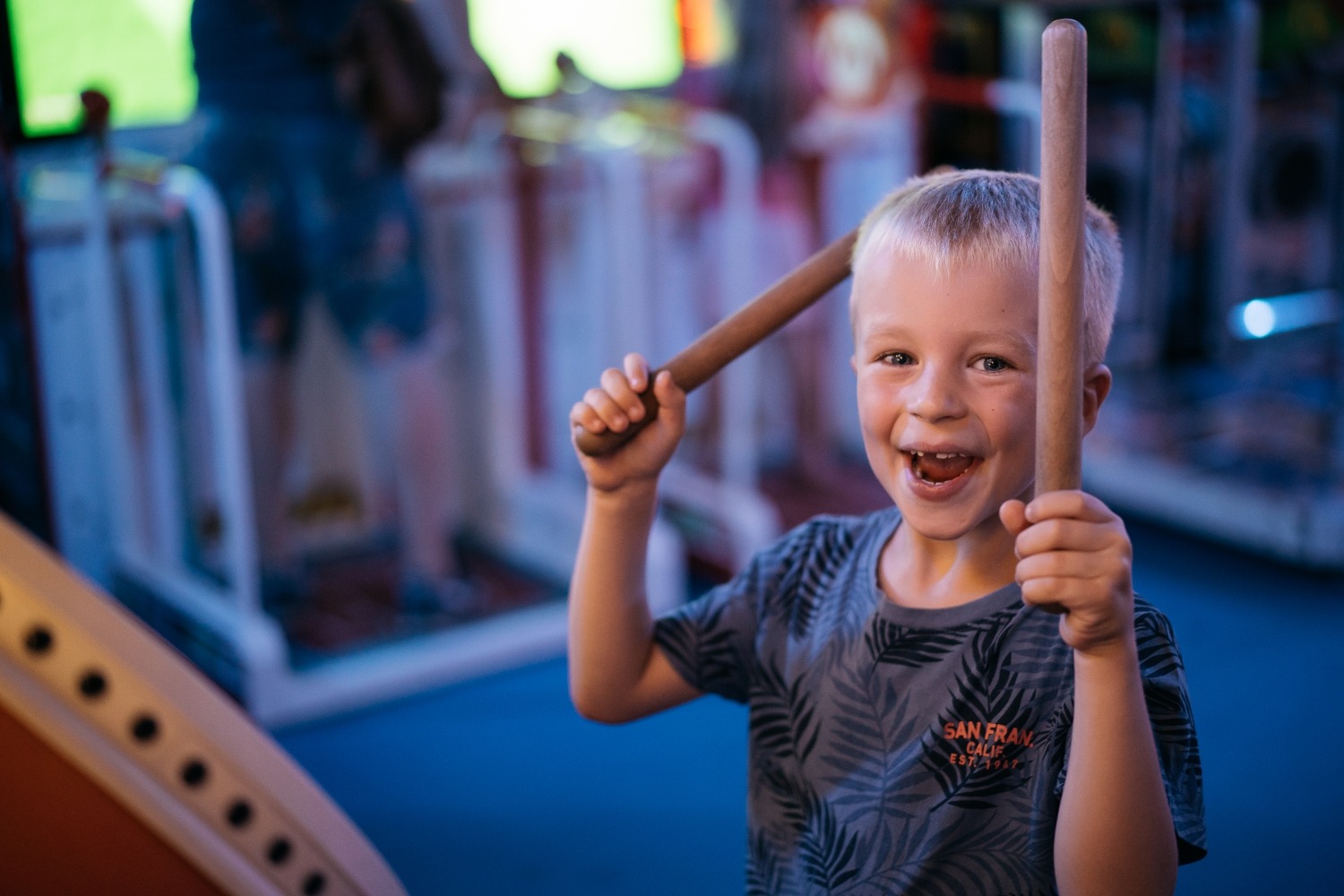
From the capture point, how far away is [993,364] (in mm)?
929

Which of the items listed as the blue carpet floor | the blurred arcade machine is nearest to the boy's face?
the blue carpet floor

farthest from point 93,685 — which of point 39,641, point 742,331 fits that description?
point 742,331

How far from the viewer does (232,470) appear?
2.55m

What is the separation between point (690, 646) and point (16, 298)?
Answer: 160 cm

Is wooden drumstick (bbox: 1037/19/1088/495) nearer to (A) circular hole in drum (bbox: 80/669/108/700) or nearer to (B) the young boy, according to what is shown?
(B) the young boy

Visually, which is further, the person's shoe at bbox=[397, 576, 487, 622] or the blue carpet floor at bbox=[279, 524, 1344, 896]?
the person's shoe at bbox=[397, 576, 487, 622]

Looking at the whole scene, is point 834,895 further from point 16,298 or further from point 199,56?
point 199,56

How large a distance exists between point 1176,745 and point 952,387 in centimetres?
27

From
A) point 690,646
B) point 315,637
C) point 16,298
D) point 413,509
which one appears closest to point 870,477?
point 413,509

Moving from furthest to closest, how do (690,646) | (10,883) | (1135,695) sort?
1. (690,646)
2. (10,883)
3. (1135,695)

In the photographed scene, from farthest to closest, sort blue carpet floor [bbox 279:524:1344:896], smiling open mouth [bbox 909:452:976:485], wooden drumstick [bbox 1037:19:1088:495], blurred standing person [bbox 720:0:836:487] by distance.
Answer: blurred standing person [bbox 720:0:836:487] → blue carpet floor [bbox 279:524:1344:896] → smiling open mouth [bbox 909:452:976:485] → wooden drumstick [bbox 1037:19:1088:495]

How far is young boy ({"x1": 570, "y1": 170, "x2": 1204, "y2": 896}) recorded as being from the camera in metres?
0.84

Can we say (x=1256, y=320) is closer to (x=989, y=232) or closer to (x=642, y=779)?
(x=642, y=779)

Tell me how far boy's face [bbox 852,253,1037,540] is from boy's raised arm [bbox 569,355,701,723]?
0.18 metres
